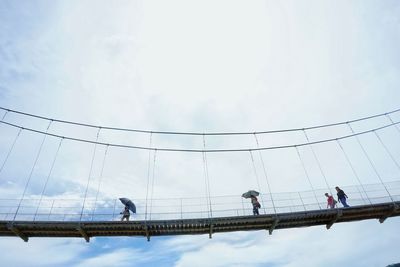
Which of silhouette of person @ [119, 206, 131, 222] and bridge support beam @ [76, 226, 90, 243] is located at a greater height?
silhouette of person @ [119, 206, 131, 222]

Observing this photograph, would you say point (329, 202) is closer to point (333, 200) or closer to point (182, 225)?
point (333, 200)

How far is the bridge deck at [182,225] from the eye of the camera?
51.6 feet

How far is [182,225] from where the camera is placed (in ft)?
53.5

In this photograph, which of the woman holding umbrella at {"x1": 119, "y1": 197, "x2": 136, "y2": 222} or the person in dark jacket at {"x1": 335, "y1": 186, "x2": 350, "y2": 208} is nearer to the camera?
the woman holding umbrella at {"x1": 119, "y1": 197, "x2": 136, "y2": 222}

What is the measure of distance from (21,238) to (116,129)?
1078cm

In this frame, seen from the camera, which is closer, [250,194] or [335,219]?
[335,219]

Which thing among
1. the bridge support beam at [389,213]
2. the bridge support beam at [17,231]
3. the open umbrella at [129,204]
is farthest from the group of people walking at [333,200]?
the bridge support beam at [17,231]

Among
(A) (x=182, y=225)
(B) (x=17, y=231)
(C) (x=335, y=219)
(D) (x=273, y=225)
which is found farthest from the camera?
(C) (x=335, y=219)

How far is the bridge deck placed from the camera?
15734mm

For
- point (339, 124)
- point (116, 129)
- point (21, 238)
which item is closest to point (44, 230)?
point (21, 238)

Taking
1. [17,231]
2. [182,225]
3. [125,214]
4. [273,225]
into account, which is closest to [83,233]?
[125,214]

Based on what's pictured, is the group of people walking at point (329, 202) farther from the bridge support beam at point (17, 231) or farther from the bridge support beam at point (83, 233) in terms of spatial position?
the bridge support beam at point (17, 231)

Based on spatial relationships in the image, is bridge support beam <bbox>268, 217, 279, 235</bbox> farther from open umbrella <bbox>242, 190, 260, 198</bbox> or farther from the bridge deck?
open umbrella <bbox>242, 190, 260, 198</bbox>

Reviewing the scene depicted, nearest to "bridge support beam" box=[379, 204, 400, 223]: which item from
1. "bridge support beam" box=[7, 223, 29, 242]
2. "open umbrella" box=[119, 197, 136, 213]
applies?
"open umbrella" box=[119, 197, 136, 213]
